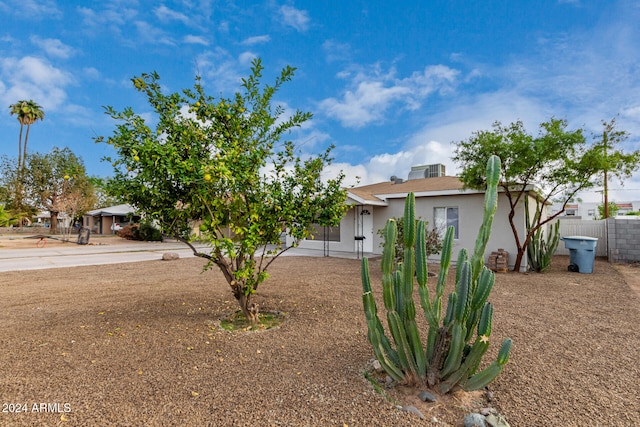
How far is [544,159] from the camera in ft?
28.4

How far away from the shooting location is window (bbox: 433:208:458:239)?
1213cm

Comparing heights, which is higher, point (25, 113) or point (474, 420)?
point (25, 113)

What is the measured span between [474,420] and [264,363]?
2.11 meters

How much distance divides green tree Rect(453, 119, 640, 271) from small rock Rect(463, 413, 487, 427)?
7.88 metres

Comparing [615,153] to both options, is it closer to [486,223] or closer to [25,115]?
[486,223]

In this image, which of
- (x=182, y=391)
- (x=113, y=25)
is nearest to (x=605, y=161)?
(x=182, y=391)

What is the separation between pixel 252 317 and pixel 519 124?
884 centimetres

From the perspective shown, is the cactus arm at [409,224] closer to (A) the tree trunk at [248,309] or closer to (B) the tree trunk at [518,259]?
(A) the tree trunk at [248,309]

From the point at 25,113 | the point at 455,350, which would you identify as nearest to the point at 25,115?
the point at 25,113

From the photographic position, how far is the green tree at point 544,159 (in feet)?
27.8

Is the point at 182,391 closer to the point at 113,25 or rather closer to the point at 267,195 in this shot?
the point at 267,195

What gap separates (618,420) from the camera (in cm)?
260

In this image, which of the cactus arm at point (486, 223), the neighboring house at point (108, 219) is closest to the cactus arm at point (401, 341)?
the cactus arm at point (486, 223)

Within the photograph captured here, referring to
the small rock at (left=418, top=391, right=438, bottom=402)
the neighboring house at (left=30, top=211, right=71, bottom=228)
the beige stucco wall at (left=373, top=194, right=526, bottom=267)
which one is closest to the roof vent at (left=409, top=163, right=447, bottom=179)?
the beige stucco wall at (left=373, top=194, right=526, bottom=267)
